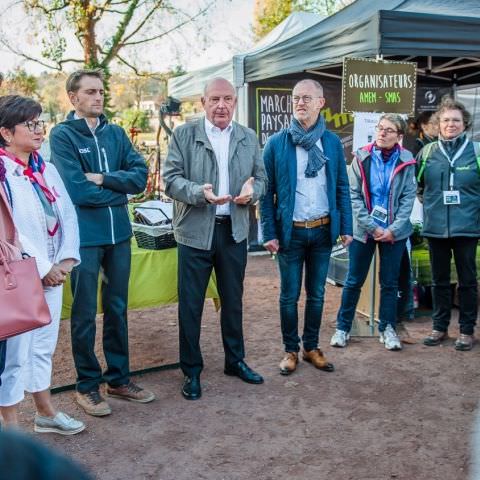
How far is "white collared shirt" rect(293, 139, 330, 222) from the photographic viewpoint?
3758 millimetres

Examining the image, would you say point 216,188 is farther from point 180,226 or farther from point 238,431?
point 238,431

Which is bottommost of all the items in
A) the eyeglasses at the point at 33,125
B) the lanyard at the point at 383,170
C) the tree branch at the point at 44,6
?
the lanyard at the point at 383,170

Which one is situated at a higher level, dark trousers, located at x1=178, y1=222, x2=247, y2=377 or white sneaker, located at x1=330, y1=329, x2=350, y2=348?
dark trousers, located at x1=178, y1=222, x2=247, y2=377

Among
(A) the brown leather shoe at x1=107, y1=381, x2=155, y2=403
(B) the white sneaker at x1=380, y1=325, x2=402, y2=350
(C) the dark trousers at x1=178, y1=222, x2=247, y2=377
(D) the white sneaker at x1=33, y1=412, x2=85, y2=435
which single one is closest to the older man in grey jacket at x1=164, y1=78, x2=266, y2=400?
(C) the dark trousers at x1=178, y1=222, x2=247, y2=377

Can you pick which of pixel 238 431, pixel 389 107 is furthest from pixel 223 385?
pixel 389 107

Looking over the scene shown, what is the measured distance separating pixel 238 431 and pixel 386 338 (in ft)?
5.60

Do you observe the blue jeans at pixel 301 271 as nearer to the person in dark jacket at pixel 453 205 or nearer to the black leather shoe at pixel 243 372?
the black leather shoe at pixel 243 372

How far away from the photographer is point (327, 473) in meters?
2.77

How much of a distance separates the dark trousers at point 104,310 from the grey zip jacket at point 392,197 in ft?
5.71

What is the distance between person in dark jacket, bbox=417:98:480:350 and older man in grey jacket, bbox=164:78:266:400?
148cm

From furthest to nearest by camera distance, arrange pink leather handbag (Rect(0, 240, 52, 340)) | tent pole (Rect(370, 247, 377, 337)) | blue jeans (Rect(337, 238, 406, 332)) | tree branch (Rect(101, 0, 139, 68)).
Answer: tree branch (Rect(101, 0, 139, 68))
tent pole (Rect(370, 247, 377, 337))
blue jeans (Rect(337, 238, 406, 332))
pink leather handbag (Rect(0, 240, 52, 340))

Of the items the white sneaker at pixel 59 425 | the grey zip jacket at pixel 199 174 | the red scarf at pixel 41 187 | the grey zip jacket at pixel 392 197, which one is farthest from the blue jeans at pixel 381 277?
the red scarf at pixel 41 187

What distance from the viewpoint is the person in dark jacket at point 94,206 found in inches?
123

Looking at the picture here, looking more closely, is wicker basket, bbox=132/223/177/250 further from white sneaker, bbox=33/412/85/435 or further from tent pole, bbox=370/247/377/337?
tent pole, bbox=370/247/377/337
